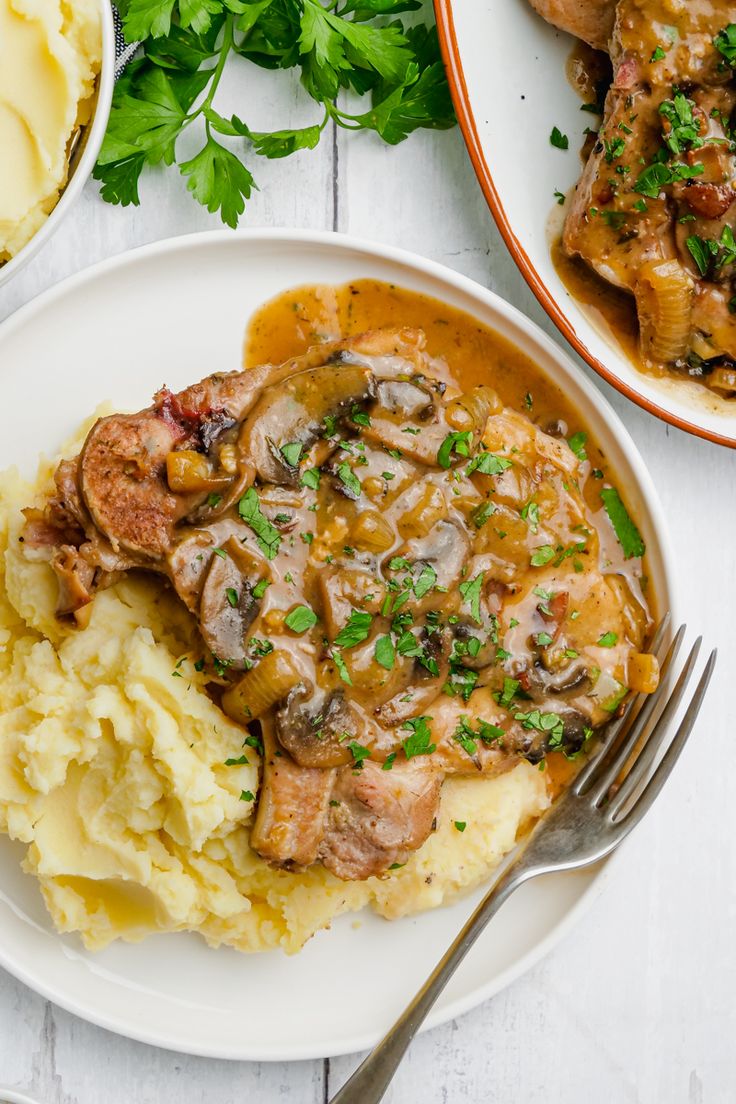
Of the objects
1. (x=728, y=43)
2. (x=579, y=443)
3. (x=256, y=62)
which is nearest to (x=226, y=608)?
(x=579, y=443)

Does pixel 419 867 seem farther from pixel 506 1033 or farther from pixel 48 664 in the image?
pixel 48 664

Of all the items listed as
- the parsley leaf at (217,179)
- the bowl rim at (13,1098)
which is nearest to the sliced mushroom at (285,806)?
the bowl rim at (13,1098)

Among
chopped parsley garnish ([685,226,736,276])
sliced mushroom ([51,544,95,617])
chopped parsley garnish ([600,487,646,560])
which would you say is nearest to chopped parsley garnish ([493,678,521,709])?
chopped parsley garnish ([600,487,646,560])

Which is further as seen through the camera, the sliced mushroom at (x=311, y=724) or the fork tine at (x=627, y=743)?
the fork tine at (x=627, y=743)

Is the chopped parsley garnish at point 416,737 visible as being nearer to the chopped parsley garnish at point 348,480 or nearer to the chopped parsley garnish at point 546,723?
the chopped parsley garnish at point 546,723

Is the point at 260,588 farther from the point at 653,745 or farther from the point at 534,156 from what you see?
the point at 534,156

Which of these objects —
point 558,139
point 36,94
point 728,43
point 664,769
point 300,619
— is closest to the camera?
point 36,94

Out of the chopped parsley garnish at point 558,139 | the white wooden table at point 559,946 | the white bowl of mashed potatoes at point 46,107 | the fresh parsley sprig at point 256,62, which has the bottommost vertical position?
the white wooden table at point 559,946

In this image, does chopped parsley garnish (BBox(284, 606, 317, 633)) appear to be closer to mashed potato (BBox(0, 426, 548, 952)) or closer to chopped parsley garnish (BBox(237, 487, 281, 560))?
chopped parsley garnish (BBox(237, 487, 281, 560))
